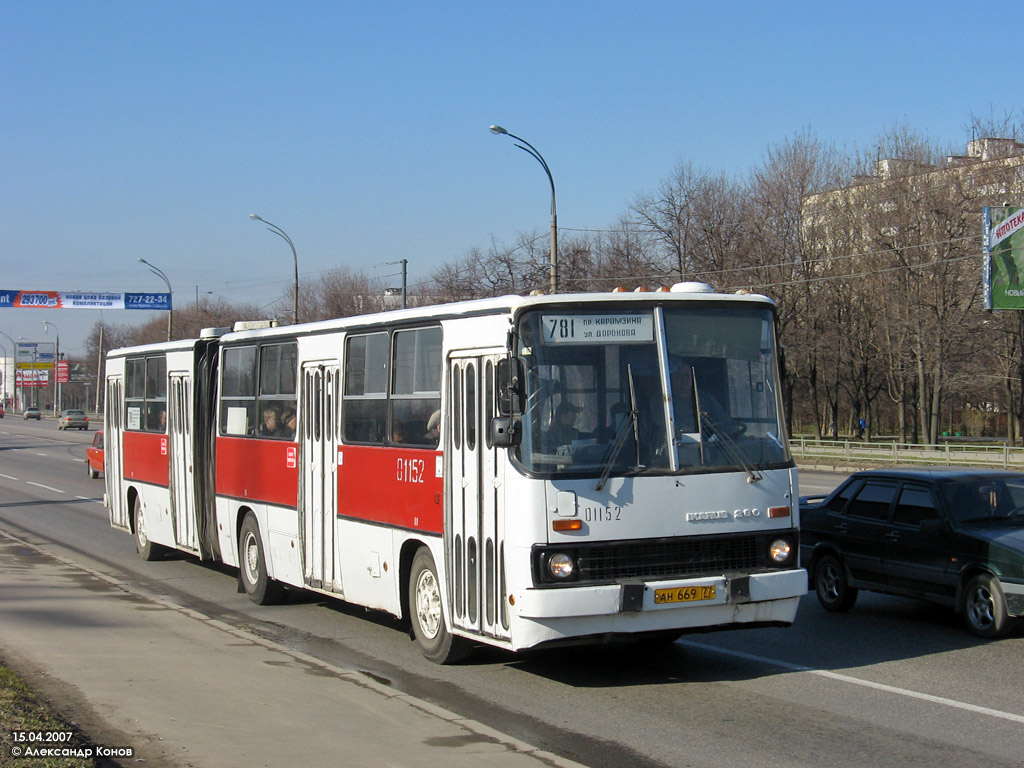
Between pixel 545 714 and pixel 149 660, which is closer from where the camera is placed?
pixel 545 714

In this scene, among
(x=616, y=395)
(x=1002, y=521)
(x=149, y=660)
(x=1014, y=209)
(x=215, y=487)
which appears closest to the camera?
(x=616, y=395)

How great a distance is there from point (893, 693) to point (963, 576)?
2606 millimetres

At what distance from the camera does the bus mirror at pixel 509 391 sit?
8.05m

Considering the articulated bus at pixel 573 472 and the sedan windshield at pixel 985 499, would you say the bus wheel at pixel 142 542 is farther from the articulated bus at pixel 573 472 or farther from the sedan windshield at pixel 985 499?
the sedan windshield at pixel 985 499

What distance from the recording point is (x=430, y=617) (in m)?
9.52

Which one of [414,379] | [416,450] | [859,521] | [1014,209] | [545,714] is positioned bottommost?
[545,714]

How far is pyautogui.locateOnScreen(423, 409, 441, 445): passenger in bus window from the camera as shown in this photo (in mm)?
9344

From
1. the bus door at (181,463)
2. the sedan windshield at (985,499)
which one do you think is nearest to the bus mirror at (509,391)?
the sedan windshield at (985,499)

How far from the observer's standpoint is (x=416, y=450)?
9641mm

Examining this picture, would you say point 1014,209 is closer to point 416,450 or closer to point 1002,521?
point 1002,521

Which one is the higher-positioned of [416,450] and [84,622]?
[416,450]

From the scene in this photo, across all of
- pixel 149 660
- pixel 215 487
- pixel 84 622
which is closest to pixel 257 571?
pixel 215 487

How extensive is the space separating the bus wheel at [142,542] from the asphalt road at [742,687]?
4044 mm

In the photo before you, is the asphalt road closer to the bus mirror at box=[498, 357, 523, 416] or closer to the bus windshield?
the bus windshield
